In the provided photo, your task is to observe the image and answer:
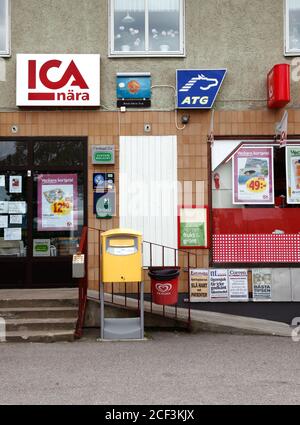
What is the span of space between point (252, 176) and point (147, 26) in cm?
332

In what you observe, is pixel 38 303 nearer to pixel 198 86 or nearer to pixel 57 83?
pixel 57 83

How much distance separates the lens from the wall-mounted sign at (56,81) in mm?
9055

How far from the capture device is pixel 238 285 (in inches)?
357

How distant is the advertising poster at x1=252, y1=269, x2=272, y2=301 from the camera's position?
903 centimetres

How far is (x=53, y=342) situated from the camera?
7.27 meters

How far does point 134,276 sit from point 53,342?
1.46m

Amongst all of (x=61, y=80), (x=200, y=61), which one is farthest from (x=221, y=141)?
(x=61, y=80)

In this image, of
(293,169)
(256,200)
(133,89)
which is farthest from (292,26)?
(256,200)

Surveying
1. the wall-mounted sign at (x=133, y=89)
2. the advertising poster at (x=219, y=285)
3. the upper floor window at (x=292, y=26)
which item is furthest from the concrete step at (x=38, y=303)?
the upper floor window at (x=292, y=26)

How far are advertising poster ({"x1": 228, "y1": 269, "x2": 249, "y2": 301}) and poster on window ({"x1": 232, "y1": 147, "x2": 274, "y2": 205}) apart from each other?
130 centimetres

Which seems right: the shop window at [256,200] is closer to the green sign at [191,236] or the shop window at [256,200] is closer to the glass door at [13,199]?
the green sign at [191,236]

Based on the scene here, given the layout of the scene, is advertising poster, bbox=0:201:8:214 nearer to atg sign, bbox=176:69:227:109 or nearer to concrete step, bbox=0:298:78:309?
concrete step, bbox=0:298:78:309

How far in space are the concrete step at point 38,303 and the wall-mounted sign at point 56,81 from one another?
3399 millimetres
